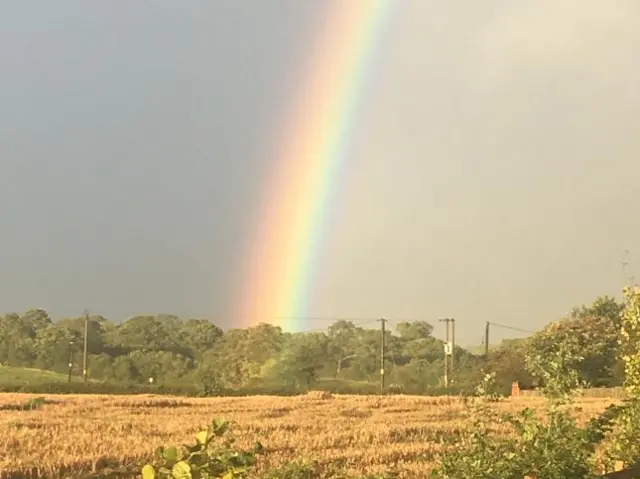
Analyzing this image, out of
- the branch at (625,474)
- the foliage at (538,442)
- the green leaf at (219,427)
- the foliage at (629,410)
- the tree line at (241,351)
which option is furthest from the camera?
the tree line at (241,351)

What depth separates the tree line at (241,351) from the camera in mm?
97500

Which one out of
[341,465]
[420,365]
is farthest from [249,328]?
[341,465]

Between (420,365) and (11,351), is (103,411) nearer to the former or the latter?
(420,365)

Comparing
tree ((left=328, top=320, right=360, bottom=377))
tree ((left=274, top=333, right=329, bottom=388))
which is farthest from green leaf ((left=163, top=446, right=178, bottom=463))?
tree ((left=328, top=320, right=360, bottom=377))

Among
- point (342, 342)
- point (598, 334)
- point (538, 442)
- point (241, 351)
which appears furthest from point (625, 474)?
point (342, 342)

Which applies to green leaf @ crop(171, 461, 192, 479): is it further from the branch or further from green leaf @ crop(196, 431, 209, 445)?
the branch

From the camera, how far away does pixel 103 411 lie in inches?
1302

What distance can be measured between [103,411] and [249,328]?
93.3 meters

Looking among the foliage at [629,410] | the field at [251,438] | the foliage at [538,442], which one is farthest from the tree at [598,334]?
the foliage at [538,442]

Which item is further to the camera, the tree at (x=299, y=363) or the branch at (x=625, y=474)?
the tree at (x=299, y=363)

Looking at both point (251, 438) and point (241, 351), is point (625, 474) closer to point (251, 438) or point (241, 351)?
point (251, 438)

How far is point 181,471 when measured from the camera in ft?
8.42

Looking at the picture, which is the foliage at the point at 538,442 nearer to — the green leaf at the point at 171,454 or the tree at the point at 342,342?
the green leaf at the point at 171,454

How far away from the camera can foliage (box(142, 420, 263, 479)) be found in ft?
8.45
